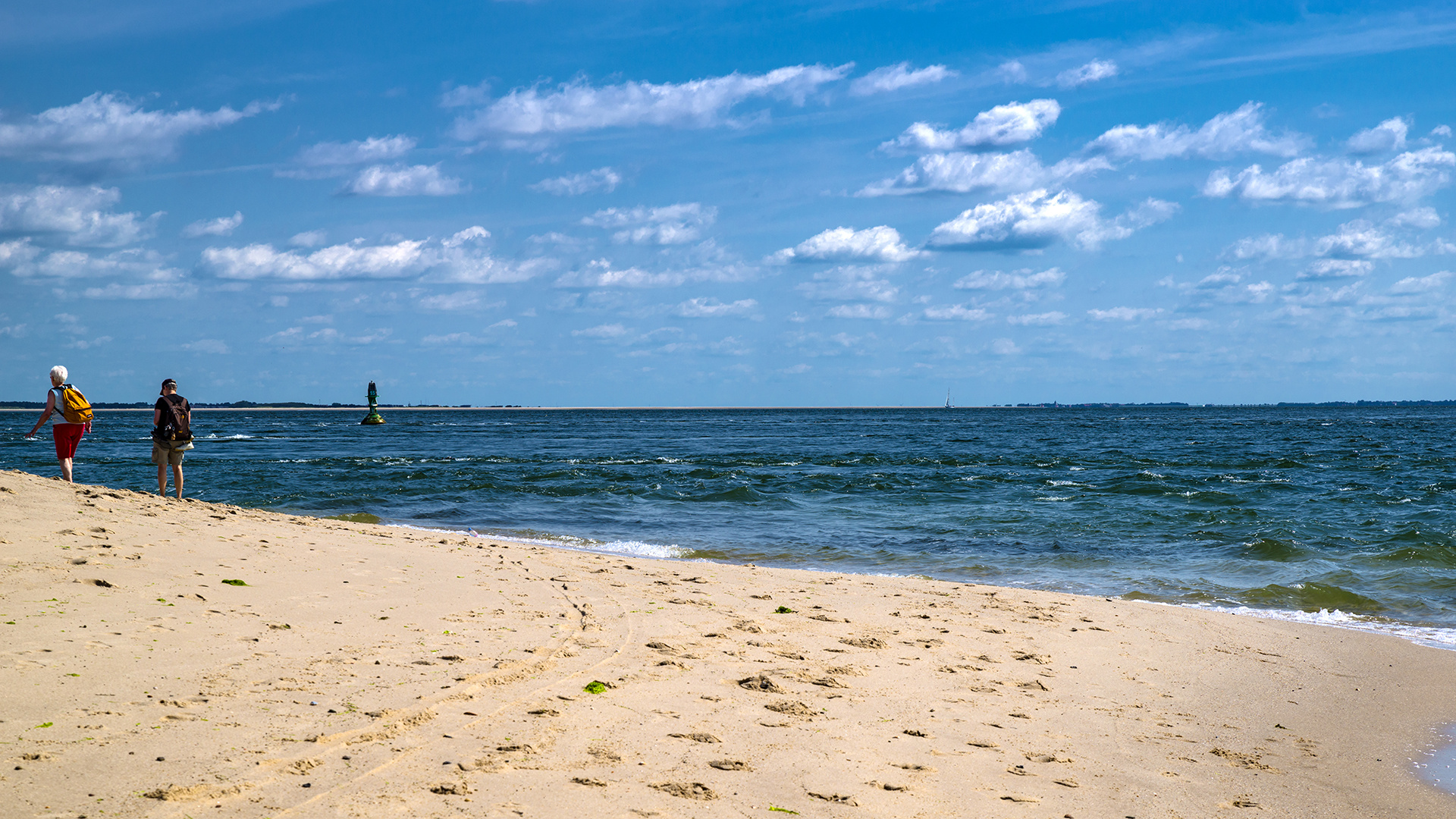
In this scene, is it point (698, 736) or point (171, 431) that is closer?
point (698, 736)

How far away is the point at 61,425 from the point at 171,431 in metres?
1.39

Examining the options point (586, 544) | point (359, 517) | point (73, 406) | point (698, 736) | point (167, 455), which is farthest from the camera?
point (359, 517)

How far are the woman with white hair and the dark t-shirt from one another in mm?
929

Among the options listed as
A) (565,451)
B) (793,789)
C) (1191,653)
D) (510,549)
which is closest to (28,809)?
(793,789)

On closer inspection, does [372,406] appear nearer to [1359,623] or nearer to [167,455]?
[167,455]

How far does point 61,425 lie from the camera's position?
1370 cm

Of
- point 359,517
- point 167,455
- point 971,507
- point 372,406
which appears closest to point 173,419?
point 167,455

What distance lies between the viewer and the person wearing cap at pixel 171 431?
14320mm

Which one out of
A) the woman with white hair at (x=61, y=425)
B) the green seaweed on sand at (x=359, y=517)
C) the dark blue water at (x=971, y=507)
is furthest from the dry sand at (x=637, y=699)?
the green seaweed on sand at (x=359, y=517)

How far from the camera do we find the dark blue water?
12.5 metres

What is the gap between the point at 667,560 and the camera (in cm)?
1256

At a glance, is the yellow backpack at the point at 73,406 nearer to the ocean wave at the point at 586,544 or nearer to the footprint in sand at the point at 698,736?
the ocean wave at the point at 586,544

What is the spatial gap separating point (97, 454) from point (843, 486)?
31.5 meters

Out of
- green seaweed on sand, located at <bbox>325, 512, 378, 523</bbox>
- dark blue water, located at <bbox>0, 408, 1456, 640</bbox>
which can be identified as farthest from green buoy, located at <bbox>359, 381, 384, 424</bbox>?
green seaweed on sand, located at <bbox>325, 512, 378, 523</bbox>
